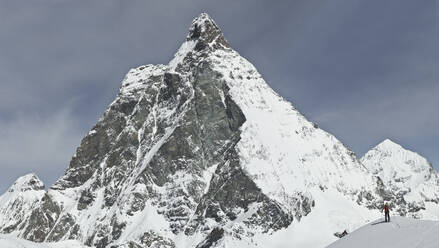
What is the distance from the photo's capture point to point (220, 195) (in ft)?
650

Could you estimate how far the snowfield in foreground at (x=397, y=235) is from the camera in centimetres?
2501

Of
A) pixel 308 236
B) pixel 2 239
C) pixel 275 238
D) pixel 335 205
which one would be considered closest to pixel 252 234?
pixel 275 238

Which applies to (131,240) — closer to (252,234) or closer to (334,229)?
(252,234)

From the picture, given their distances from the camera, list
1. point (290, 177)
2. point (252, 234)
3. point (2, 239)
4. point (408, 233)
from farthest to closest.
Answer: point (290, 177), point (252, 234), point (2, 239), point (408, 233)

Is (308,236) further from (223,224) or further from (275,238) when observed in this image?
(223,224)

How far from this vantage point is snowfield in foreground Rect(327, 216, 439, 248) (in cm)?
2501

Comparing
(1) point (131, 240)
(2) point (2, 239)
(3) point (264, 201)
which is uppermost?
(3) point (264, 201)

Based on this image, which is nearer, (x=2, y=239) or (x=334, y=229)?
(x=2, y=239)

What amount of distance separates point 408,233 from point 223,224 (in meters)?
167

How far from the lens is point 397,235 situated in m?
27.0

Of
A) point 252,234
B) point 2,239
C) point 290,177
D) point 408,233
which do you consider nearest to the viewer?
point 408,233

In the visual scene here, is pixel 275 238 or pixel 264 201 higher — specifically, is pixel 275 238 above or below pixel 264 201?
below

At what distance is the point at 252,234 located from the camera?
594 feet

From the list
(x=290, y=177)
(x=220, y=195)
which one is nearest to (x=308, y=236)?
(x=290, y=177)
